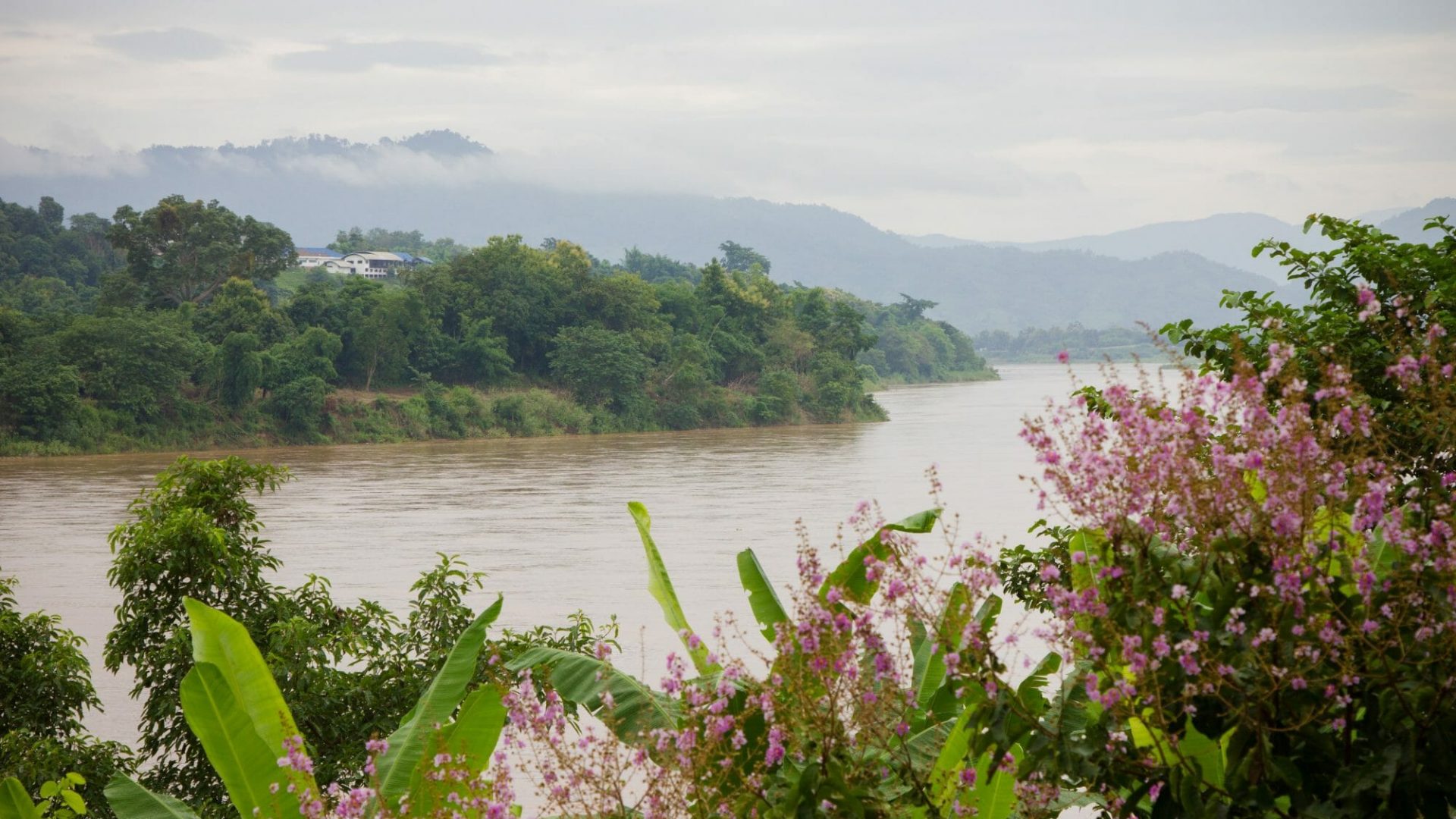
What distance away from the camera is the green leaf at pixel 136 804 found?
3.59m

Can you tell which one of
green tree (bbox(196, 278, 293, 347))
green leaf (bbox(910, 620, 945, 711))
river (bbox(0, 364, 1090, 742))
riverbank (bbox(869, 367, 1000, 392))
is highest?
green tree (bbox(196, 278, 293, 347))

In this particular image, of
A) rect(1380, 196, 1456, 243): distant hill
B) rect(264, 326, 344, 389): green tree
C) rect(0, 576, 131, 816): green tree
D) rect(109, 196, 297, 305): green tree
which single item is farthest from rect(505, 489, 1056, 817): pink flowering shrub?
rect(109, 196, 297, 305): green tree

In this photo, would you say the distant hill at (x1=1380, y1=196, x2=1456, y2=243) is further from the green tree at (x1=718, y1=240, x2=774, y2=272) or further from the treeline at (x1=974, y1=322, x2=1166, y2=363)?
the treeline at (x1=974, y1=322, x2=1166, y2=363)

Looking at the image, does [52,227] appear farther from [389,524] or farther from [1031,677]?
[1031,677]

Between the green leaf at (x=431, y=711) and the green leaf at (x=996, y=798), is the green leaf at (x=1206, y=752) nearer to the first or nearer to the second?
the green leaf at (x=996, y=798)

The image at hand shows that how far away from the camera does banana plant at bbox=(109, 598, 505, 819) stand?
3.29 meters

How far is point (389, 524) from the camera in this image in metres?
22.0

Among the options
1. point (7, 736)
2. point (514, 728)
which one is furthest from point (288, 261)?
point (514, 728)

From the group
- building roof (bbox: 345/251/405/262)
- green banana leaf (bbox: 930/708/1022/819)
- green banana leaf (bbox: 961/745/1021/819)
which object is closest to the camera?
green banana leaf (bbox: 930/708/1022/819)

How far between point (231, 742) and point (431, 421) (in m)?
36.6

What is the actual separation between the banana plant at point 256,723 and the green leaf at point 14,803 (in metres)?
0.18

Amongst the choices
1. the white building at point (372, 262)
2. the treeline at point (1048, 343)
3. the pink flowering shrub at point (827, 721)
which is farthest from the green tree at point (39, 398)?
the treeline at point (1048, 343)

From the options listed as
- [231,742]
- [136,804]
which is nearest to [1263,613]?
[231,742]

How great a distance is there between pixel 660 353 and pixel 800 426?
5069mm
